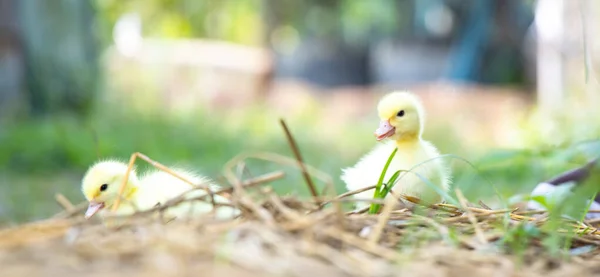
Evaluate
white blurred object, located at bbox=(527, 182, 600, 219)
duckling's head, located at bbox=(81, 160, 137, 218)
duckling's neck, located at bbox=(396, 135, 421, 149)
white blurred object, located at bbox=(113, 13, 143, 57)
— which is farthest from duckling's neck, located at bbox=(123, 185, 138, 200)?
white blurred object, located at bbox=(113, 13, 143, 57)

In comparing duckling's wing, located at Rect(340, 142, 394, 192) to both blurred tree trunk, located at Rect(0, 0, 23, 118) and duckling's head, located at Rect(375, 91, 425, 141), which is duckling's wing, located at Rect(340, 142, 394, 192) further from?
blurred tree trunk, located at Rect(0, 0, 23, 118)

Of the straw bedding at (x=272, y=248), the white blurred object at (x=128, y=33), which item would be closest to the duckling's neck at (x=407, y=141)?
the straw bedding at (x=272, y=248)

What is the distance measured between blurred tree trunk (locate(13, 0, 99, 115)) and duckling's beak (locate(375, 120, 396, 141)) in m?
6.50

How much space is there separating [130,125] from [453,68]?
6.64m

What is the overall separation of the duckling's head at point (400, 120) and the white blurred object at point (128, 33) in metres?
11.4

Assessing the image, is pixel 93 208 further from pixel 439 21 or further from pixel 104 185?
pixel 439 21

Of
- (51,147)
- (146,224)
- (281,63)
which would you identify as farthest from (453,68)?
(146,224)

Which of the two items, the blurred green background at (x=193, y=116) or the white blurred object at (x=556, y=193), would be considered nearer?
the white blurred object at (x=556, y=193)

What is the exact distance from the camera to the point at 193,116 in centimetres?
866

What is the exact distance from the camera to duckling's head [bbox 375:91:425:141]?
83.0 inches

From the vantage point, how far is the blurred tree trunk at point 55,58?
26.7 ft

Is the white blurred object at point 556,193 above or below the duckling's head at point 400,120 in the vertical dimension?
below

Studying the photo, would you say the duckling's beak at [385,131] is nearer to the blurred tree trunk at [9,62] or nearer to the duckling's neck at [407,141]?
the duckling's neck at [407,141]

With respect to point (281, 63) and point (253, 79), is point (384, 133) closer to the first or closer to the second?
point (253, 79)
